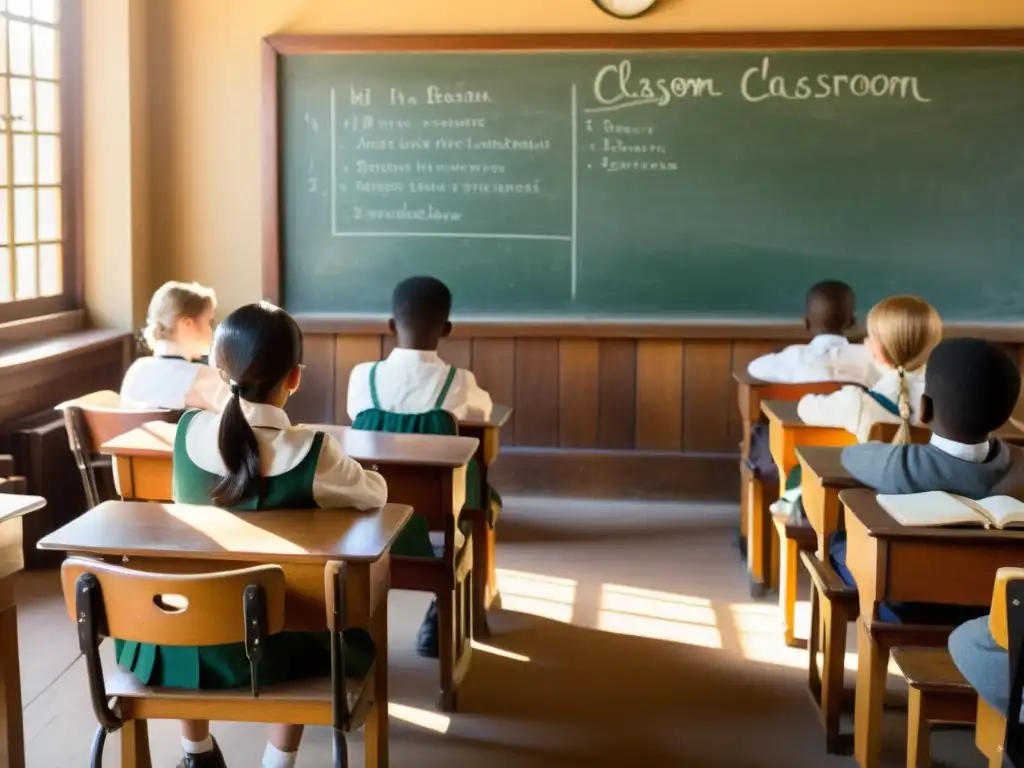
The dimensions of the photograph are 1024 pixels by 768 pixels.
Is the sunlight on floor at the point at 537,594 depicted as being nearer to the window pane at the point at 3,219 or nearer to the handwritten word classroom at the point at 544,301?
the handwritten word classroom at the point at 544,301

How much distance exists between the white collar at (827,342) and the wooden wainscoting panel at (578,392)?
1158 millimetres

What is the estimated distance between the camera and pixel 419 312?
10.9 ft

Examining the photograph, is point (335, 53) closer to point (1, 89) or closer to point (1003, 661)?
point (1, 89)

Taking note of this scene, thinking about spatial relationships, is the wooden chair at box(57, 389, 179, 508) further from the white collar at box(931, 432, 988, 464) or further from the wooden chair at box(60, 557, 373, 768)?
the white collar at box(931, 432, 988, 464)

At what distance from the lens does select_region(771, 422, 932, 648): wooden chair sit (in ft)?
10.5

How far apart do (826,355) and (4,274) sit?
117 inches

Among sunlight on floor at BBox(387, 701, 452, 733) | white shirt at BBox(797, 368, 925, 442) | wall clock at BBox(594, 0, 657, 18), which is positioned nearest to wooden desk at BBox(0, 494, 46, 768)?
sunlight on floor at BBox(387, 701, 452, 733)

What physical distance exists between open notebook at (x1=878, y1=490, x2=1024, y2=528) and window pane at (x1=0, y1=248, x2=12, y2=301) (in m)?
3.37

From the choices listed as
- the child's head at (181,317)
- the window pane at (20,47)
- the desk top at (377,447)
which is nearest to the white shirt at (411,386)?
the desk top at (377,447)

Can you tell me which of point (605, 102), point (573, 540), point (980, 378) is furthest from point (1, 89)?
point (980, 378)

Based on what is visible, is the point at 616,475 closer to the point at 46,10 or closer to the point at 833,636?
the point at 833,636

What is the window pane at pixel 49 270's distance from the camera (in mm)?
4711

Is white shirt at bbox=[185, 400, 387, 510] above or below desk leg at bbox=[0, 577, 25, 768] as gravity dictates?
above

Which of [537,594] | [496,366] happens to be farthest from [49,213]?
[537,594]
